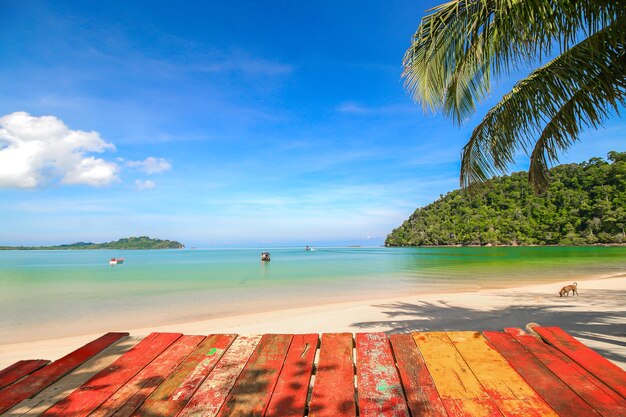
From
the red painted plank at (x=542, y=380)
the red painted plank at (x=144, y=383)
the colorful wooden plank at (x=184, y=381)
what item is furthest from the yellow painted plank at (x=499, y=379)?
the red painted plank at (x=144, y=383)

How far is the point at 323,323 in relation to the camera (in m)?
9.29

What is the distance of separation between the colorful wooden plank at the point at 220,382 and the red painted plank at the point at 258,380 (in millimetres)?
40

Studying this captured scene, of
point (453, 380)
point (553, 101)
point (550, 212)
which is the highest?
point (550, 212)

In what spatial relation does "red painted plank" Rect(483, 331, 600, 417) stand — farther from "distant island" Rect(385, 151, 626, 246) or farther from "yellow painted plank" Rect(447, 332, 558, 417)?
"distant island" Rect(385, 151, 626, 246)

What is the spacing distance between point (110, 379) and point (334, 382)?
1423 millimetres

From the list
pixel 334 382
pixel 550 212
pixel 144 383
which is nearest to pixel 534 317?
pixel 334 382

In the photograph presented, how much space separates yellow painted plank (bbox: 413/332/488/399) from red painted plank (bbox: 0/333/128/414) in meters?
Answer: 2.39

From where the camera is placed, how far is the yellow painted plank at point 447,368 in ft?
6.29

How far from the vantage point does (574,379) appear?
201 cm

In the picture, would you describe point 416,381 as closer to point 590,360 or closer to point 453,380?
point 453,380

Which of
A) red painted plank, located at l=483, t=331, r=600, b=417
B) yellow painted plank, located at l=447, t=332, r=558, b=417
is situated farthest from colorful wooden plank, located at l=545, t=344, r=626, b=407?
yellow painted plank, located at l=447, t=332, r=558, b=417

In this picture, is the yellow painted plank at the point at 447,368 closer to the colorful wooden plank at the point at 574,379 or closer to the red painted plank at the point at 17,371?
the colorful wooden plank at the point at 574,379

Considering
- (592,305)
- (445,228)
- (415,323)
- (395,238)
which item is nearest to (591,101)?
(415,323)

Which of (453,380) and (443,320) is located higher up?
(453,380)
